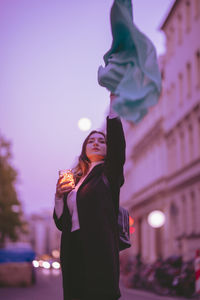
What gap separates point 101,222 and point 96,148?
74 cm

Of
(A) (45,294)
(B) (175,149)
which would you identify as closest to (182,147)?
(B) (175,149)

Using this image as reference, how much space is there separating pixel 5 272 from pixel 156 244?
24.9 metres

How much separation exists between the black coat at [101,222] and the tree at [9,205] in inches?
1548

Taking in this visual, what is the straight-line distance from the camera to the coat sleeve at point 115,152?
17.2 feet

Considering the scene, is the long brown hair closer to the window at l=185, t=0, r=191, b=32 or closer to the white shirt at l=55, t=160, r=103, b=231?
the white shirt at l=55, t=160, r=103, b=231

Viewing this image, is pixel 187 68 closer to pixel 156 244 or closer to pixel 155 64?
pixel 156 244

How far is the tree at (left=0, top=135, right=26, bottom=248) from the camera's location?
4438 centimetres

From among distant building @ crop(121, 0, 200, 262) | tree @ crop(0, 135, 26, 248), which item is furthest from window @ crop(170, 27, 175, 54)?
tree @ crop(0, 135, 26, 248)

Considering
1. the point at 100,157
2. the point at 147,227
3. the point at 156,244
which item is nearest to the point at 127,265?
the point at 156,244

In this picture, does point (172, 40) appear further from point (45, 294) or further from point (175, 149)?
point (45, 294)

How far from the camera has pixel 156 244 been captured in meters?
46.6

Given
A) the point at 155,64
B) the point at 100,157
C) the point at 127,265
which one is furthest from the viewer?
the point at 127,265

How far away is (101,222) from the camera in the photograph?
5070mm

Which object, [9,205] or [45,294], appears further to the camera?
[9,205]
